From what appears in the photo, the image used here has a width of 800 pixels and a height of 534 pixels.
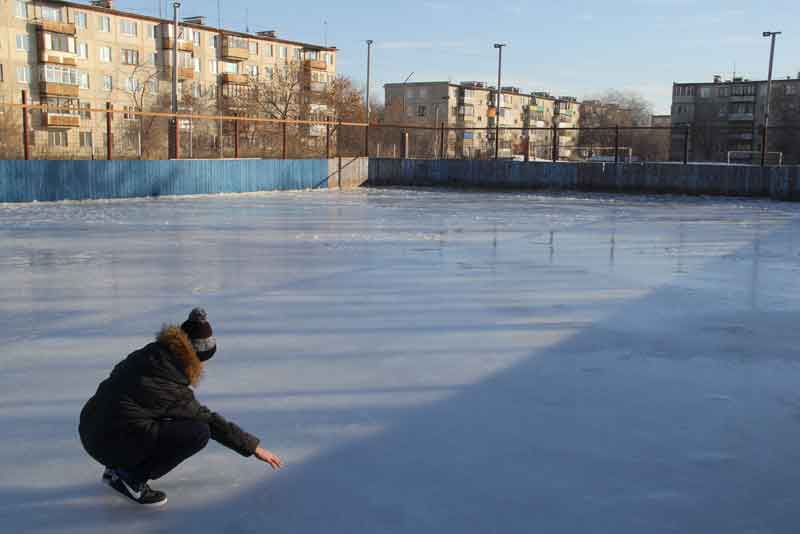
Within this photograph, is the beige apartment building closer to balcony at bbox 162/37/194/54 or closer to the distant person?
balcony at bbox 162/37/194/54

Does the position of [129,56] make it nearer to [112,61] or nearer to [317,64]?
[112,61]

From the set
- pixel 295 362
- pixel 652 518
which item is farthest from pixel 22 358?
pixel 652 518

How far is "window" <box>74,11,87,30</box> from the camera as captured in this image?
2630 inches

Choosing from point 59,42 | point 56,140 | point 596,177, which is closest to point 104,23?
point 59,42

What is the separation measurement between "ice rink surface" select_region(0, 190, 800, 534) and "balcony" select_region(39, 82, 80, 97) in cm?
5652

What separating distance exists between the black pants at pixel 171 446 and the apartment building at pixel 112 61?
49.4m

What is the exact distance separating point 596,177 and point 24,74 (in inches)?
2014

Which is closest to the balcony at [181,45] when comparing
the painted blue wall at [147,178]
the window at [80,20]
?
the window at [80,20]

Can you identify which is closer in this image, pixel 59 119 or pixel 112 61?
pixel 59 119

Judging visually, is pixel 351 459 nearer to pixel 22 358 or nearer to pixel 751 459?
pixel 751 459

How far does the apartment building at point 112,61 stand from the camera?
2435 inches

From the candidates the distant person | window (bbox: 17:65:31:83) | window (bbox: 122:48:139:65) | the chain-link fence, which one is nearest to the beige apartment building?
window (bbox: 122:48:139:65)

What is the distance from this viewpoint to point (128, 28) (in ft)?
232

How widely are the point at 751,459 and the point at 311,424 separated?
2.41 metres
